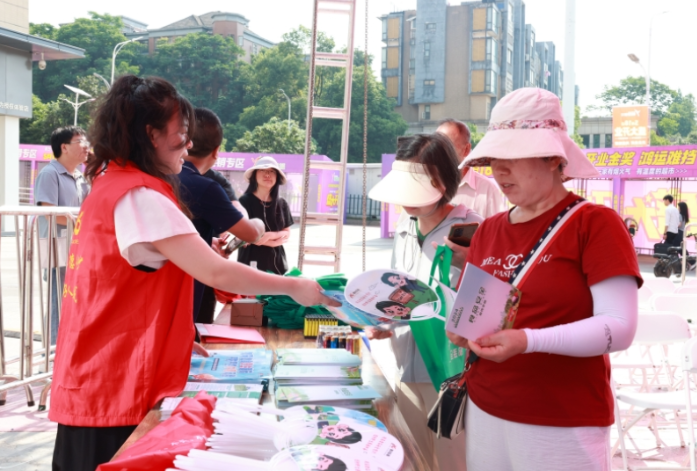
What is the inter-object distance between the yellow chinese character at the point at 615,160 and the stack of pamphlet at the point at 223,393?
15.5 metres

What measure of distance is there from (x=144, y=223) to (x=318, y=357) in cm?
74

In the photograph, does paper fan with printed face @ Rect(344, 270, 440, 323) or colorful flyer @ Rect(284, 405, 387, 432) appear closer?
colorful flyer @ Rect(284, 405, 387, 432)

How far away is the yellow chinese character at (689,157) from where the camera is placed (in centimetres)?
1397

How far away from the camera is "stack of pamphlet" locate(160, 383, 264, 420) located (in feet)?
4.66

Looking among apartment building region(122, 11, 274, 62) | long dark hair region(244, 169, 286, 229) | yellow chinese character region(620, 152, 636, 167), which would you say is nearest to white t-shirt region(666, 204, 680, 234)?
yellow chinese character region(620, 152, 636, 167)

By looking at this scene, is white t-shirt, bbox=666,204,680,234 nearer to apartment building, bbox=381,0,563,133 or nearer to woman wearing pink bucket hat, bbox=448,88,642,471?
woman wearing pink bucket hat, bbox=448,88,642,471

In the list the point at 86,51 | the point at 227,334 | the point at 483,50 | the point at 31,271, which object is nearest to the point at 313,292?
the point at 227,334

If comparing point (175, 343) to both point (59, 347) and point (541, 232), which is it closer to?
point (59, 347)

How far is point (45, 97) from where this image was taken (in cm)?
5678

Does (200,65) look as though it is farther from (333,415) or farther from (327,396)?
(333,415)

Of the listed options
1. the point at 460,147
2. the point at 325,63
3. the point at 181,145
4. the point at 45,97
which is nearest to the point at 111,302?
the point at 181,145

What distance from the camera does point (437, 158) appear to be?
2.11 metres

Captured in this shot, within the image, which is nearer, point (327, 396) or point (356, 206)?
point (327, 396)

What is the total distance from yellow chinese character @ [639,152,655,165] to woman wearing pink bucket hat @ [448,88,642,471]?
14856 millimetres
